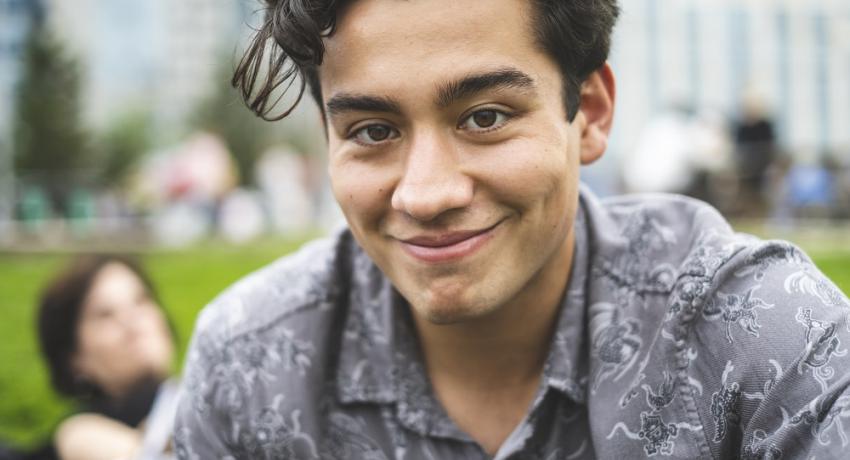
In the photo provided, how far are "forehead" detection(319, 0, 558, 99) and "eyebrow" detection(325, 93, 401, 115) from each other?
20mm

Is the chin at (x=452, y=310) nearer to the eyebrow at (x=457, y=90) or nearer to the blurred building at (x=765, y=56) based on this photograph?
the eyebrow at (x=457, y=90)

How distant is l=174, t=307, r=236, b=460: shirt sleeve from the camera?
88.2 inches

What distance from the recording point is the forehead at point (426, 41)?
1898 millimetres

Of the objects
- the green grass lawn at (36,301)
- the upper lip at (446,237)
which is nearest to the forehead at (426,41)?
the upper lip at (446,237)

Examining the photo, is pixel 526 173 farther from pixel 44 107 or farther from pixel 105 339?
pixel 44 107

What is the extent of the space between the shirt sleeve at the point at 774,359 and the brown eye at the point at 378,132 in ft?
2.53

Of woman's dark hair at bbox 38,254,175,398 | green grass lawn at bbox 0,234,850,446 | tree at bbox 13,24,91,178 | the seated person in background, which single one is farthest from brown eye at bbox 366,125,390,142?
tree at bbox 13,24,91,178

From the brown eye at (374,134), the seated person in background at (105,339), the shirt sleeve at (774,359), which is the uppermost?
the brown eye at (374,134)

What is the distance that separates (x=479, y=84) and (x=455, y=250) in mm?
354

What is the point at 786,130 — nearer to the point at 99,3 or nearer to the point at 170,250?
the point at 170,250

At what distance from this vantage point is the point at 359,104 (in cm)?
199

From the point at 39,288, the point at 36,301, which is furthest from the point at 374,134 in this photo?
the point at 39,288

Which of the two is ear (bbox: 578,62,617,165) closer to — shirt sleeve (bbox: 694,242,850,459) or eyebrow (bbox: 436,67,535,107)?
eyebrow (bbox: 436,67,535,107)

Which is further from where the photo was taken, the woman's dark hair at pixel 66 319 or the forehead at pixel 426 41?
the woman's dark hair at pixel 66 319
